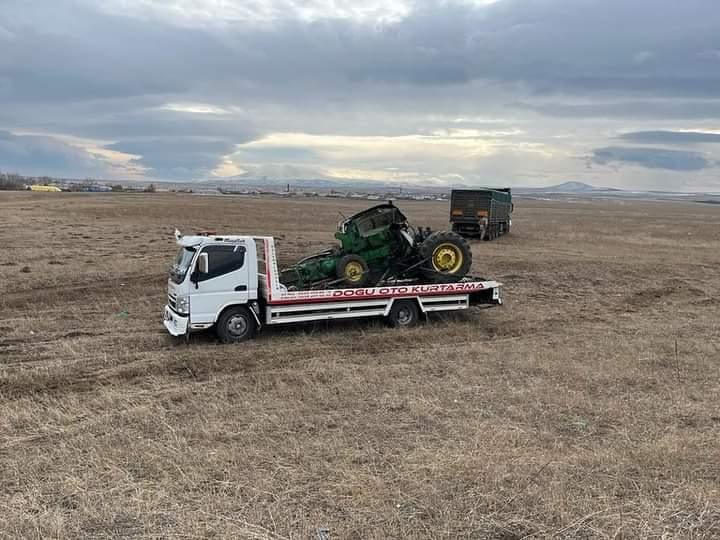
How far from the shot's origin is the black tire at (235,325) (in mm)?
10602

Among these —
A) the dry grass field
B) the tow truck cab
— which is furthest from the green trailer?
the tow truck cab

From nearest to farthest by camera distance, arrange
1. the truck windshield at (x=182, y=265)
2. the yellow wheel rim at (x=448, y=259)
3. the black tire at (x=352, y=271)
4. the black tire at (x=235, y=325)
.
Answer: the truck windshield at (x=182, y=265), the black tire at (x=235, y=325), the black tire at (x=352, y=271), the yellow wheel rim at (x=448, y=259)

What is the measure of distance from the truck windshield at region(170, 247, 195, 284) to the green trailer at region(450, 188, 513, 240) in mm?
22134

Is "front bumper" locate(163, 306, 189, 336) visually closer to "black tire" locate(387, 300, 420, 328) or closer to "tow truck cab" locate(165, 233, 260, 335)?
"tow truck cab" locate(165, 233, 260, 335)

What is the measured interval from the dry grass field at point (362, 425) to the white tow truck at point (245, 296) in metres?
0.46

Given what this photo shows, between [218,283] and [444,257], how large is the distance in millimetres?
4834

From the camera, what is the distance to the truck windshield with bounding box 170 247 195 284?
10.3 meters

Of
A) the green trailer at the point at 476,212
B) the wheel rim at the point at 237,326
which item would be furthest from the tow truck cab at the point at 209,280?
the green trailer at the point at 476,212

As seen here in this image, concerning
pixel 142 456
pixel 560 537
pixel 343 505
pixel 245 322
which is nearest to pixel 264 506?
pixel 343 505

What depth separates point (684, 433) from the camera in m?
7.09

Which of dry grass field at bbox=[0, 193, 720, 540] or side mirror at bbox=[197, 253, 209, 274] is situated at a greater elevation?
side mirror at bbox=[197, 253, 209, 274]

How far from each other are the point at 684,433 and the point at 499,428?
217cm

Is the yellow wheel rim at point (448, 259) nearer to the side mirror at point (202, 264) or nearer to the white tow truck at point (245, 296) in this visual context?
the white tow truck at point (245, 296)

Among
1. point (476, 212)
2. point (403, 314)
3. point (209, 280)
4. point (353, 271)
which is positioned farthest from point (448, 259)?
point (476, 212)
